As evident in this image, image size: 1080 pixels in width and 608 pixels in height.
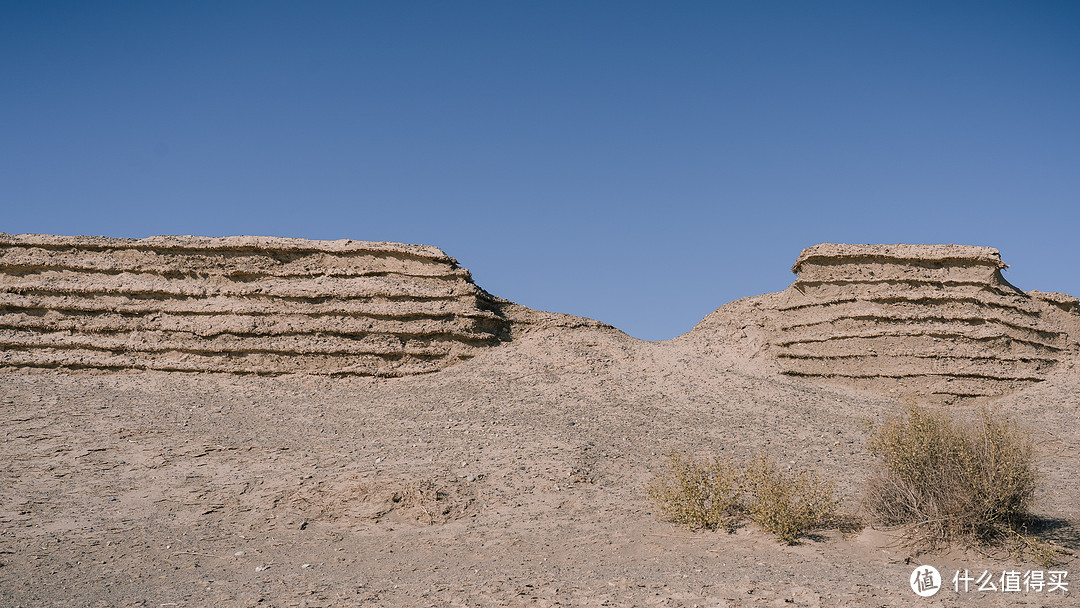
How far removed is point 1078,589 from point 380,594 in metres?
5.62

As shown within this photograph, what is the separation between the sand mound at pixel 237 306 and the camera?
15.6m

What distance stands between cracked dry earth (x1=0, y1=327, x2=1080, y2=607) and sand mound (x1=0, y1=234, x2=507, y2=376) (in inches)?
21.1

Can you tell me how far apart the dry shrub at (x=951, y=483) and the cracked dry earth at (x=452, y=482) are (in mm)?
317

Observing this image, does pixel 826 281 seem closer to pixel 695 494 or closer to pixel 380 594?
pixel 695 494

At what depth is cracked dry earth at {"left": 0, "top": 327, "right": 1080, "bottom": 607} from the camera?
6793mm

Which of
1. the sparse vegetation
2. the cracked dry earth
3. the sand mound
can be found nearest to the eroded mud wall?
the cracked dry earth

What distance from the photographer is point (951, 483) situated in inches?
296

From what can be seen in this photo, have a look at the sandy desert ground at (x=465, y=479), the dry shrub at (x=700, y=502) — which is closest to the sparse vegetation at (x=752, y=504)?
the dry shrub at (x=700, y=502)

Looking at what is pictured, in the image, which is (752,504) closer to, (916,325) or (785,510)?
(785,510)

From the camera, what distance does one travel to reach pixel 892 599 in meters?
6.12

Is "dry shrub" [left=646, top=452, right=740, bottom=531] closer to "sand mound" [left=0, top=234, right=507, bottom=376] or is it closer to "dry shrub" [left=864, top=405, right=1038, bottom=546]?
"dry shrub" [left=864, top=405, right=1038, bottom=546]

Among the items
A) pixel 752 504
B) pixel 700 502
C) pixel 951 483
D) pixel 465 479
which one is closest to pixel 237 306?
pixel 465 479

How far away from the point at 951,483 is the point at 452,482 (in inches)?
229

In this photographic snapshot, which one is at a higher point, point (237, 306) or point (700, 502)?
point (237, 306)
